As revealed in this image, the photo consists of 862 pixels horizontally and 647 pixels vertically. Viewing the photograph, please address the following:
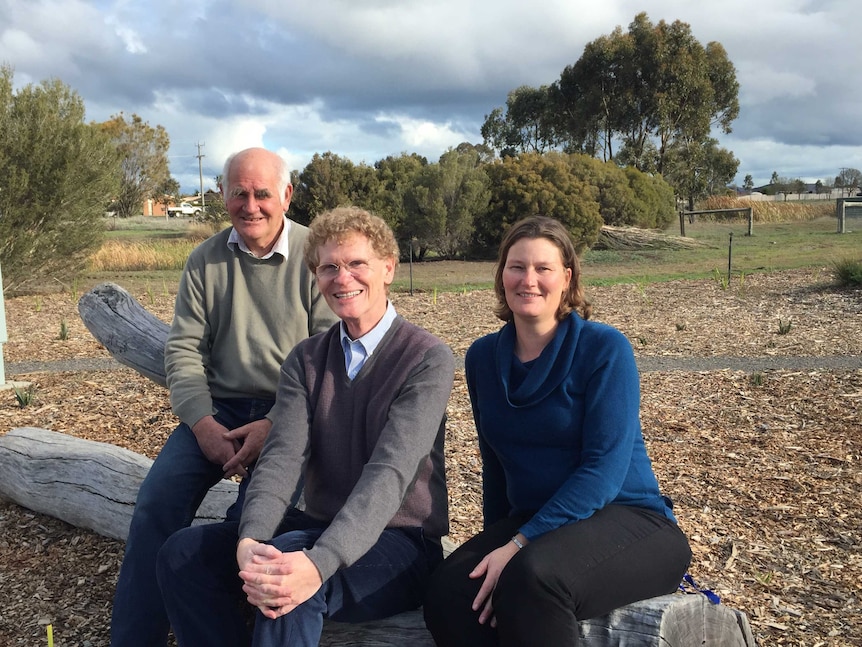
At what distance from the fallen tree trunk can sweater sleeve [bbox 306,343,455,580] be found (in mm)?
322

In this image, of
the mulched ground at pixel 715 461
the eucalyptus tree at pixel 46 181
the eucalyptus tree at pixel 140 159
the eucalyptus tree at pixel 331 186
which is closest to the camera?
the mulched ground at pixel 715 461

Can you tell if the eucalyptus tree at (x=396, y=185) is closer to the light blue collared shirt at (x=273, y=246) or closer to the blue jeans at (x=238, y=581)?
the light blue collared shirt at (x=273, y=246)

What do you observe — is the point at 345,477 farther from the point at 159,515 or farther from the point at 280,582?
the point at 159,515

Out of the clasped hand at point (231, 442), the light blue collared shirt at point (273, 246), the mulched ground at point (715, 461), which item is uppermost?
the light blue collared shirt at point (273, 246)

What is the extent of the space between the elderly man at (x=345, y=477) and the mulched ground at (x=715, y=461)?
94cm

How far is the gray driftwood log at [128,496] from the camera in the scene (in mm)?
1950

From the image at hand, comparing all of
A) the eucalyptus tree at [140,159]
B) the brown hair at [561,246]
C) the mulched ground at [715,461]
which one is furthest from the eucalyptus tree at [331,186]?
the eucalyptus tree at [140,159]

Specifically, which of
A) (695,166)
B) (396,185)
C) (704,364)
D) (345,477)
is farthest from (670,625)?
(695,166)

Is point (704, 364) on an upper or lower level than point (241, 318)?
lower

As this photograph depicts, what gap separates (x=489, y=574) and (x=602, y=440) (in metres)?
0.46

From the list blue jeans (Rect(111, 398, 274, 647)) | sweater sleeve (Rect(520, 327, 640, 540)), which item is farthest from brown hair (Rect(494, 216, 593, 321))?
blue jeans (Rect(111, 398, 274, 647))

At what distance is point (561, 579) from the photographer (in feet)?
6.23

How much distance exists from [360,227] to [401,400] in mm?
519

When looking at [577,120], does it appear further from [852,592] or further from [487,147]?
[852,592]
